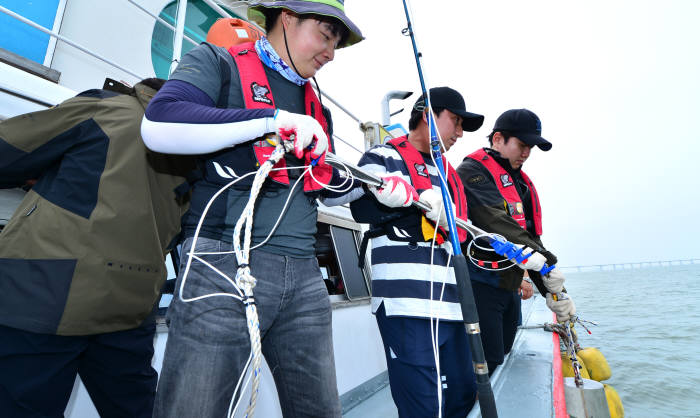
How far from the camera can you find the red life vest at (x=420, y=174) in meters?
1.65

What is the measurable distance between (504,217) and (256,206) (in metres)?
1.72

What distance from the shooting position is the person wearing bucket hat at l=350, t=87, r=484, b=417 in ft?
4.35

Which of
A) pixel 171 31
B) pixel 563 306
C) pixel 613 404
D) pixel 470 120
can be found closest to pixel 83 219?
pixel 470 120

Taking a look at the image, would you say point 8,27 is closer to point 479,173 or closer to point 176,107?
point 176,107

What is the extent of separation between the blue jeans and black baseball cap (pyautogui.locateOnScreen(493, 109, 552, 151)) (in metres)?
2.16

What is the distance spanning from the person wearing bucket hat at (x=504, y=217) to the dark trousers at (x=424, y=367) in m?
0.58

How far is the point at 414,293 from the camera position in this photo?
1381 millimetres

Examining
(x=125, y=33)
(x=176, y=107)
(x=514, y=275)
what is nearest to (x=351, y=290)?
(x=514, y=275)

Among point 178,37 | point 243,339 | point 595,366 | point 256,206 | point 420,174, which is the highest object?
point 178,37

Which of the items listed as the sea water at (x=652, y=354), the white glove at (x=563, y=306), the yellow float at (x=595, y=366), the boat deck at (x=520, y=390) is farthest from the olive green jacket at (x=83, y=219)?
the sea water at (x=652, y=354)

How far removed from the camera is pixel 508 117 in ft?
8.33

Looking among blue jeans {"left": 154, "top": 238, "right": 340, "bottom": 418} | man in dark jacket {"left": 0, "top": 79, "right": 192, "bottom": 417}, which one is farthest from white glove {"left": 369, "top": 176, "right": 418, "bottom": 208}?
man in dark jacket {"left": 0, "top": 79, "right": 192, "bottom": 417}

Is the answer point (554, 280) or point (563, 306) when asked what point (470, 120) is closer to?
point (554, 280)

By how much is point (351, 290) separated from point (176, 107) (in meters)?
2.83
